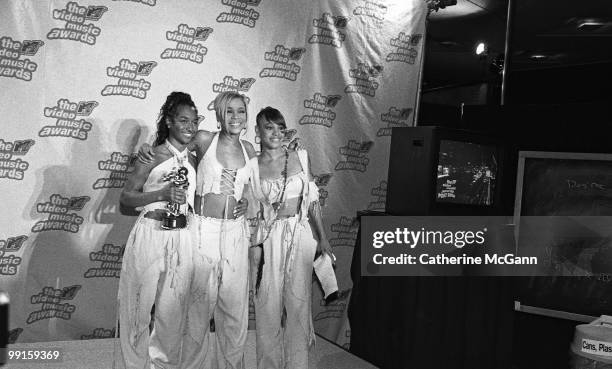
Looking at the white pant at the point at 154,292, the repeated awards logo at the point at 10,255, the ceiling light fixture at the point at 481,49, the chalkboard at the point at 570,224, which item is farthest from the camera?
the ceiling light fixture at the point at 481,49

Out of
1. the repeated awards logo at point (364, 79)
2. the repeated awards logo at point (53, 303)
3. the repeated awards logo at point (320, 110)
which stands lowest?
the repeated awards logo at point (53, 303)

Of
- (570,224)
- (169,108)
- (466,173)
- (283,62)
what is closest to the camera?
(169,108)

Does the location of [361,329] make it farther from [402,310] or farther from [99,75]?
[99,75]

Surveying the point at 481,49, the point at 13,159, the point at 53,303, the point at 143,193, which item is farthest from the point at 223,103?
the point at 481,49

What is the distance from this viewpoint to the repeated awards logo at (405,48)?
505 centimetres

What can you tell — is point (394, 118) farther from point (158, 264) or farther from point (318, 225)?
point (158, 264)

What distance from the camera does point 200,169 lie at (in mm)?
3262

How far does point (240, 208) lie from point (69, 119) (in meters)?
1.36

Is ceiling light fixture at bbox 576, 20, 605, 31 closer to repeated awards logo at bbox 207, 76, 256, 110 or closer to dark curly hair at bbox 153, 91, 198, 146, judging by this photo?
repeated awards logo at bbox 207, 76, 256, 110

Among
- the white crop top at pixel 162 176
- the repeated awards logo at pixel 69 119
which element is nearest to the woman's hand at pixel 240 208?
the white crop top at pixel 162 176

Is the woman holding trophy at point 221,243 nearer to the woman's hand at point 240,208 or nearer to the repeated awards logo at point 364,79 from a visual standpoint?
the woman's hand at point 240,208

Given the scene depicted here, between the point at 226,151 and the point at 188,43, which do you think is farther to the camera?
the point at 188,43

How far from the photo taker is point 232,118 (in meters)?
3.32

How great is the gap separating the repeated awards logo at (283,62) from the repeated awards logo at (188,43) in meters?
0.49
